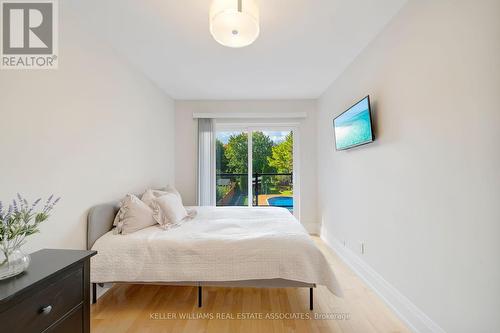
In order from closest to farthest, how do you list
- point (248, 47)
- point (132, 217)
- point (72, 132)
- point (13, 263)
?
point (13, 263)
point (72, 132)
point (132, 217)
point (248, 47)

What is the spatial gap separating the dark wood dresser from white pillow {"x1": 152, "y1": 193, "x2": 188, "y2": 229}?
105 cm

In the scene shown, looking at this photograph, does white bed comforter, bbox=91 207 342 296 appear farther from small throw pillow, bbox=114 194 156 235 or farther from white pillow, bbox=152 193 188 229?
white pillow, bbox=152 193 188 229

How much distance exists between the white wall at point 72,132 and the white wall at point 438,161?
2.68m

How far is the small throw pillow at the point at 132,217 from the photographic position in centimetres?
217

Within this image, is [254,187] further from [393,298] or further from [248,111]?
[393,298]

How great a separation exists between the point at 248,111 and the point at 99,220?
2.95 metres

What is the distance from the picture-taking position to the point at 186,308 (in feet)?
6.71

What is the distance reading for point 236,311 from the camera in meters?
2.00

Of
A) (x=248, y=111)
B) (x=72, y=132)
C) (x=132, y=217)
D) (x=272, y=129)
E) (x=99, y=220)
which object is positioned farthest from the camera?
(x=272, y=129)

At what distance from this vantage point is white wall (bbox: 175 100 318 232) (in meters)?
4.28

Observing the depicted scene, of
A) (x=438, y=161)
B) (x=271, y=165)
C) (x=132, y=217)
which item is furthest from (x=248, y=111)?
(x=438, y=161)

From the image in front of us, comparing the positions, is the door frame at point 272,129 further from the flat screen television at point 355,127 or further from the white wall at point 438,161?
the white wall at point 438,161

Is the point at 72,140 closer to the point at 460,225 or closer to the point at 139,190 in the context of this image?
the point at 139,190

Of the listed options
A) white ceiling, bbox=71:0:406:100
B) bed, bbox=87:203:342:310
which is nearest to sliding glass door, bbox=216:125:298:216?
white ceiling, bbox=71:0:406:100
